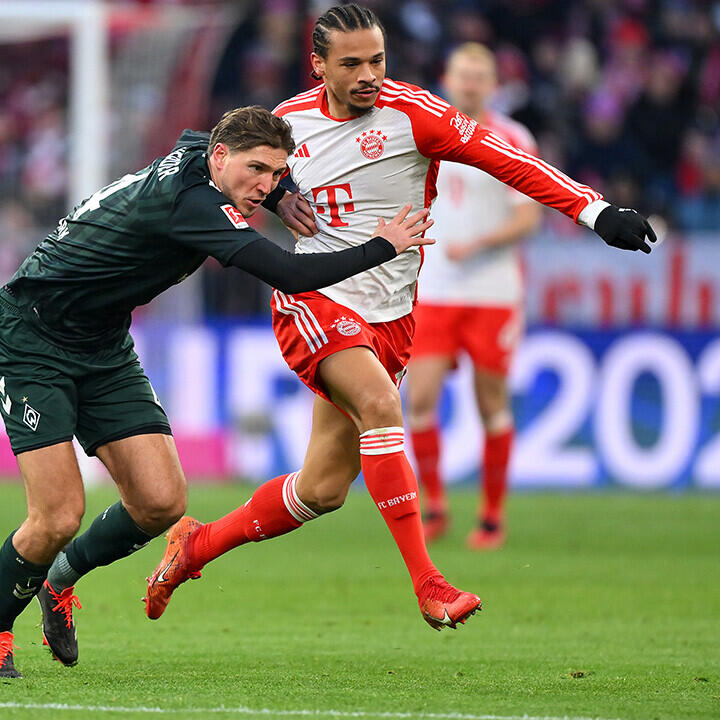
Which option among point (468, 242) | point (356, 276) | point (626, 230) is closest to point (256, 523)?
point (356, 276)

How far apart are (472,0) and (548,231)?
12.1 feet

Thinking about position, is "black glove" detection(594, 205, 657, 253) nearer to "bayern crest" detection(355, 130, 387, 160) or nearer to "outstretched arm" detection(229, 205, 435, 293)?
"outstretched arm" detection(229, 205, 435, 293)

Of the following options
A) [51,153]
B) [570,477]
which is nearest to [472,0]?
[51,153]

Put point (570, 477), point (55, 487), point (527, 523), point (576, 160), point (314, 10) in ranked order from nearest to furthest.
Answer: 1. point (55, 487)
2. point (527, 523)
3. point (570, 477)
4. point (576, 160)
5. point (314, 10)

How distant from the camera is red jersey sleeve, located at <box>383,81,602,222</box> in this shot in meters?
5.27

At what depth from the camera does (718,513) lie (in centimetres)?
1063

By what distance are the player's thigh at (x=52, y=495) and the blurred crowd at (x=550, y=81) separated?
347 inches

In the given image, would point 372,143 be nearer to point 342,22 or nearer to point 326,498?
point 342,22

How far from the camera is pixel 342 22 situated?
5.46 meters

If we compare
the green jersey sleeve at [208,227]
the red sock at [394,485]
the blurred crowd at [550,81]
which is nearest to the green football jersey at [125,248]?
the green jersey sleeve at [208,227]

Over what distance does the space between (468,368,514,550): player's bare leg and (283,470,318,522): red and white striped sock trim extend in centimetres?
329

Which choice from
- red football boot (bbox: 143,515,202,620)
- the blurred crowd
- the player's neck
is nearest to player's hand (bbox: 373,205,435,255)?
the player's neck

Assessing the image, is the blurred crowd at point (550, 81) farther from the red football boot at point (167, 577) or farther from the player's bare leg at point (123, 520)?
the player's bare leg at point (123, 520)

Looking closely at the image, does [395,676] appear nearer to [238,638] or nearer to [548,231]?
[238,638]
